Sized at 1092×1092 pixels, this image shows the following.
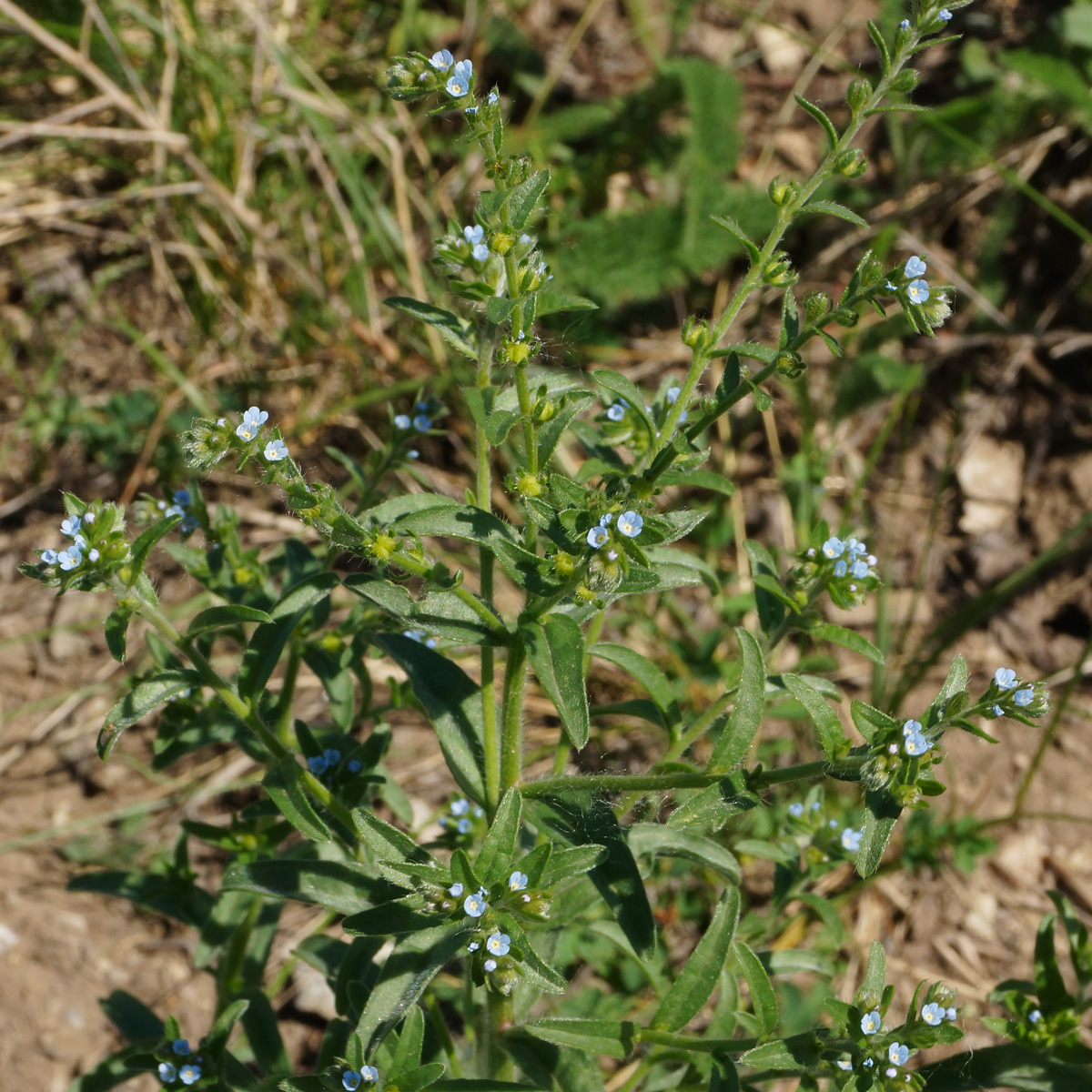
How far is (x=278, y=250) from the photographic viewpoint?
6.27 meters

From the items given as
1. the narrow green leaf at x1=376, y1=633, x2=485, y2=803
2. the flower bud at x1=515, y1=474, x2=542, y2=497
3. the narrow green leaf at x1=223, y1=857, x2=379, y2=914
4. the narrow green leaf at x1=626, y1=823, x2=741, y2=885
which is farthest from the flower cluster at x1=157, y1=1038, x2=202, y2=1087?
the flower bud at x1=515, y1=474, x2=542, y2=497

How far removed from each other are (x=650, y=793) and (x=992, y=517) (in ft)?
12.9

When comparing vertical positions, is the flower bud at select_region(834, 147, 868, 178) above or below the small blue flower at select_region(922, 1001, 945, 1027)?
above

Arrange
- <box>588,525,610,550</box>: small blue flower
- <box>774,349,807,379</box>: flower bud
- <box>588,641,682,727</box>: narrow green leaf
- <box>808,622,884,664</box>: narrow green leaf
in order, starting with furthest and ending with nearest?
<box>588,641,682,727</box>: narrow green leaf → <box>808,622,884,664</box>: narrow green leaf → <box>774,349,807,379</box>: flower bud → <box>588,525,610,550</box>: small blue flower

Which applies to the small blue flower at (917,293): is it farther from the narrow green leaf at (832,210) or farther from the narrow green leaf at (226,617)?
the narrow green leaf at (226,617)

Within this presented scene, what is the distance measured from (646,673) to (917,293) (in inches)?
49.5

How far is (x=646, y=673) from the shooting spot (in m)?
3.12

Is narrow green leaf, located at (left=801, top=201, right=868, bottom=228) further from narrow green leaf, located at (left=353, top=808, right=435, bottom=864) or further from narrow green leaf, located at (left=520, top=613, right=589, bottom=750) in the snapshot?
narrow green leaf, located at (left=353, top=808, right=435, bottom=864)

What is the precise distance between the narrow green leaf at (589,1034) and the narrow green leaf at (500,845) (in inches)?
21.8

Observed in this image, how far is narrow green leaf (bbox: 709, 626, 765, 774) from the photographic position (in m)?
2.60

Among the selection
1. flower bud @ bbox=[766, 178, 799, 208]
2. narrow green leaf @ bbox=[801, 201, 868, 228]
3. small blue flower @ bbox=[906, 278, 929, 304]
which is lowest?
small blue flower @ bbox=[906, 278, 929, 304]

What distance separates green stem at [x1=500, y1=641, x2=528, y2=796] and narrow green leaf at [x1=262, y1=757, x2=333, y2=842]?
51cm

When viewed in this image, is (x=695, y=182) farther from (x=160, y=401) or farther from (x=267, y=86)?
(x=160, y=401)

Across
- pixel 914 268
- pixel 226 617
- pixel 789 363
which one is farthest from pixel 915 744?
pixel 226 617
